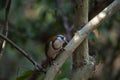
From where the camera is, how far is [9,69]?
455 cm

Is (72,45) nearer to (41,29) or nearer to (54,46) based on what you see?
(54,46)

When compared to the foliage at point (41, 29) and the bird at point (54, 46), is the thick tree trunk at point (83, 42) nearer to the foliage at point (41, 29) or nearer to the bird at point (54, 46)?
the bird at point (54, 46)

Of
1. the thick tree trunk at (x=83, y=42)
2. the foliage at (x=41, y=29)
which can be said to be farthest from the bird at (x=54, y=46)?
the foliage at (x=41, y=29)

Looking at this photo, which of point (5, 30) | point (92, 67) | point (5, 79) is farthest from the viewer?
point (5, 79)

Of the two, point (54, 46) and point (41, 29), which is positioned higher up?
point (41, 29)

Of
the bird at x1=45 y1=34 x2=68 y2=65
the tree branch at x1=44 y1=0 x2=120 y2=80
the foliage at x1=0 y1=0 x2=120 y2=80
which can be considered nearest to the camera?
the tree branch at x1=44 y1=0 x2=120 y2=80

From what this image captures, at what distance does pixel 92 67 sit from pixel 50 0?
1839 millimetres

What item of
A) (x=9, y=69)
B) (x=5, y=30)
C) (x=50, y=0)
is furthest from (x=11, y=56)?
(x=5, y=30)

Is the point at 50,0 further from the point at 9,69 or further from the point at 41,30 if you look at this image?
the point at 9,69

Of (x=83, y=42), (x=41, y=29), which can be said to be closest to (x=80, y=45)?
(x=83, y=42)

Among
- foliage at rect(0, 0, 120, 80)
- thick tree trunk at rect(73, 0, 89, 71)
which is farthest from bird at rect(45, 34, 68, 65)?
foliage at rect(0, 0, 120, 80)

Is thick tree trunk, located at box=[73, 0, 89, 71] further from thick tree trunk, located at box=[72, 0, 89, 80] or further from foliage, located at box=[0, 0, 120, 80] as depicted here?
foliage, located at box=[0, 0, 120, 80]

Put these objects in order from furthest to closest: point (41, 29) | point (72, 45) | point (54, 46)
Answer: point (41, 29) < point (54, 46) < point (72, 45)

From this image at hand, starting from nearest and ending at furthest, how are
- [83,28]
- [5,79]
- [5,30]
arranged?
1. [83,28]
2. [5,30]
3. [5,79]
